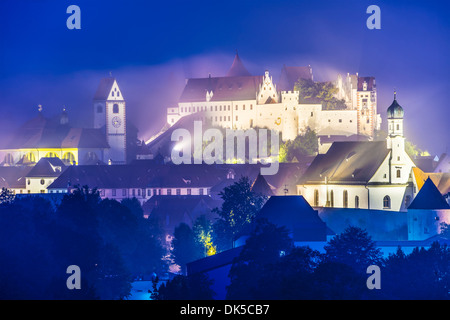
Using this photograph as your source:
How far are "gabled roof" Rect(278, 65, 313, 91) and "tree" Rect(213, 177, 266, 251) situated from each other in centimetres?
5965

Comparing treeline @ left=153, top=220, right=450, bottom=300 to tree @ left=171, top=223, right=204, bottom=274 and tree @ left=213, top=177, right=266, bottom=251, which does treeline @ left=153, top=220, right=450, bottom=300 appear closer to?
tree @ left=213, top=177, right=266, bottom=251

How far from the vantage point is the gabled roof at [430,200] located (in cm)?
8775

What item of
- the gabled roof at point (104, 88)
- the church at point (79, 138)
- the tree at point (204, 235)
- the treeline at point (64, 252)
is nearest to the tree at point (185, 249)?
the tree at point (204, 235)

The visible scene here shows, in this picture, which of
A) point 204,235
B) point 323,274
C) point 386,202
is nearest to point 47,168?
point 204,235

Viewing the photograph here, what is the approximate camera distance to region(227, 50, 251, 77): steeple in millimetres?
176500

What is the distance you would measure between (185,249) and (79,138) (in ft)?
220

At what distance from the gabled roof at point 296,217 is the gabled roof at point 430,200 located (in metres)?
8.05

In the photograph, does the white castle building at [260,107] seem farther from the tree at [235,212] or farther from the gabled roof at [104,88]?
the tree at [235,212]

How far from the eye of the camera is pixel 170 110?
174375 millimetres

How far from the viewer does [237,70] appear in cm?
17788

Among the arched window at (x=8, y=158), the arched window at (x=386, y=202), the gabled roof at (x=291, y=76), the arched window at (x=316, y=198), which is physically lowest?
the arched window at (x=386, y=202)

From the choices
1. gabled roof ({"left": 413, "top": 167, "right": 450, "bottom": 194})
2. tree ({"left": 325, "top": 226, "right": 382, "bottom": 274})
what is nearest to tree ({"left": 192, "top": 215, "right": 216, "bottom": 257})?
Result: gabled roof ({"left": 413, "top": 167, "right": 450, "bottom": 194})

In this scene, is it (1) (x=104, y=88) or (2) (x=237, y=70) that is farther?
(2) (x=237, y=70)

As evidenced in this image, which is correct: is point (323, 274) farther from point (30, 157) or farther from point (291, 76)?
point (30, 157)
